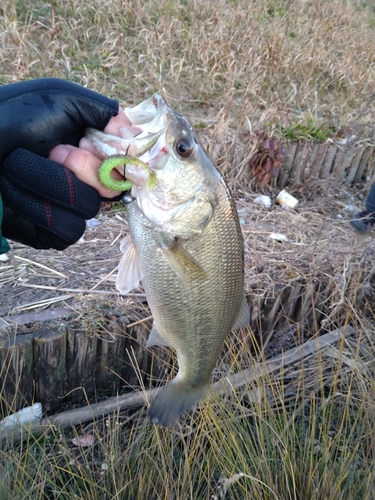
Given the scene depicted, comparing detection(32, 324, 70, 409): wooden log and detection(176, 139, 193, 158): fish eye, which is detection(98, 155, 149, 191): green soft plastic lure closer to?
detection(176, 139, 193, 158): fish eye

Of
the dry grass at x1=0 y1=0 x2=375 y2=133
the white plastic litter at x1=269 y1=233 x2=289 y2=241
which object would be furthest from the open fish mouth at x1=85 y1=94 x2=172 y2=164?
the dry grass at x1=0 y1=0 x2=375 y2=133

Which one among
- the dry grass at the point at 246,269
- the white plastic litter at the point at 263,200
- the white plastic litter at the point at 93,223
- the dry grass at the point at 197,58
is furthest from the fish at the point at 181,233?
the dry grass at the point at 197,58

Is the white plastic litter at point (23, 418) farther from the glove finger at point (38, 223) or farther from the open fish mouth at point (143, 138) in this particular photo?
the open fish mouth at point (143, 138)

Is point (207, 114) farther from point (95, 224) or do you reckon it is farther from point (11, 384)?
point (11, 384)

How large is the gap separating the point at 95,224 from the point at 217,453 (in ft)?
7.15

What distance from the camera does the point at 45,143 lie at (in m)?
1.51

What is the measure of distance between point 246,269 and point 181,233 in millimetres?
1861

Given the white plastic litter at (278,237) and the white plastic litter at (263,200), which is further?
the white plastic litter at (263,200)

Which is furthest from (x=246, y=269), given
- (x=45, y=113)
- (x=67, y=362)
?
(x=45, y=113)

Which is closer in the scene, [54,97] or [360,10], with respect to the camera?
[54,97]

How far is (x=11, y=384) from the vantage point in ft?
8.25

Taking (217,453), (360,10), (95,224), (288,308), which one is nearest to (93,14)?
(95,224)

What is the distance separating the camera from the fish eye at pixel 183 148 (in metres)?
1.53

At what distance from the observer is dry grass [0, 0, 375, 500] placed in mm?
2127
